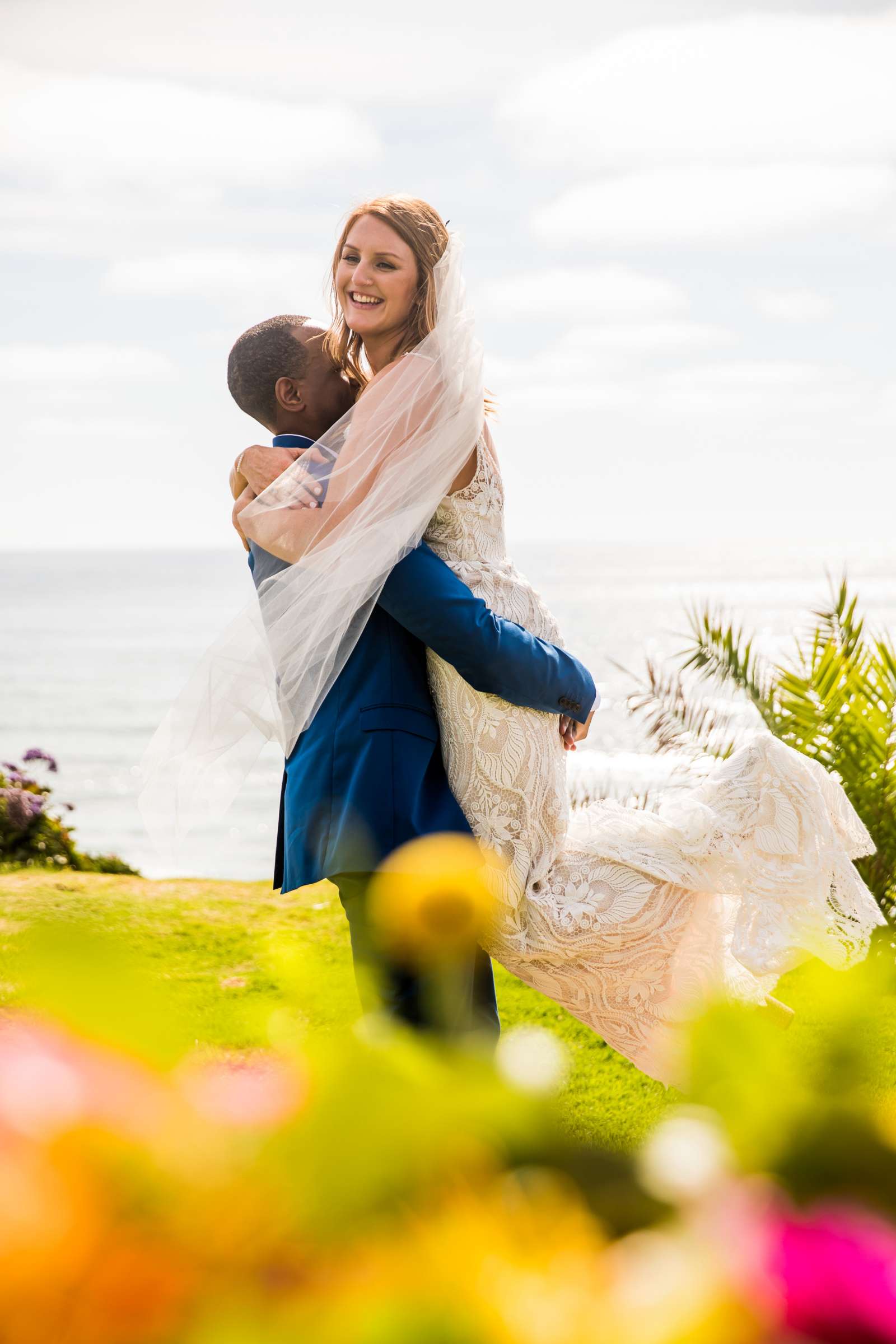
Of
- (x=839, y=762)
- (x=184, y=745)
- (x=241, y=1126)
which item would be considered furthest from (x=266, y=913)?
(x=241, y=1126)

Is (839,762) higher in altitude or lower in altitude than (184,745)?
lower

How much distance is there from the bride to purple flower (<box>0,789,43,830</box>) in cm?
702

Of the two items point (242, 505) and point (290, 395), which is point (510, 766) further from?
point (290, 395)

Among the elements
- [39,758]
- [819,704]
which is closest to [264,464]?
[819,704]

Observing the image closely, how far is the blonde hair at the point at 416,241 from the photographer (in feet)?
10.7

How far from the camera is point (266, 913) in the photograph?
8.50 metres

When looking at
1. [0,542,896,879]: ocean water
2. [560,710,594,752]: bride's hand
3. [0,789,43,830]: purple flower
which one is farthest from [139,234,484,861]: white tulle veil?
[0,789,43,830]: purple flower

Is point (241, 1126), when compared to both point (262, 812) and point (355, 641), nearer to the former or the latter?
point (355, 641)

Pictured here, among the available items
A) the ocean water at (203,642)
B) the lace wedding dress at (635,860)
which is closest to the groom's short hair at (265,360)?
the lace wedding dress at (635,860)

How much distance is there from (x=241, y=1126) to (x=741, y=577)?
136 m

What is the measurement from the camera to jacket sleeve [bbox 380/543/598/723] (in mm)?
3045

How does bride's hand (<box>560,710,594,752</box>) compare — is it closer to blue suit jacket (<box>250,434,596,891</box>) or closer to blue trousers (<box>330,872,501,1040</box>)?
blue suit jacket (<box>250,434,596,891</box>)

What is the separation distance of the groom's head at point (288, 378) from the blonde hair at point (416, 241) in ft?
0.50

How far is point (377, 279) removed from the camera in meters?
3.24
